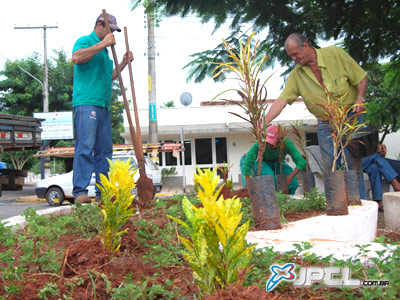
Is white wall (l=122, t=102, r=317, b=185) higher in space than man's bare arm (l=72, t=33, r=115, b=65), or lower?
higher

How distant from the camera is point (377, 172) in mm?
6801

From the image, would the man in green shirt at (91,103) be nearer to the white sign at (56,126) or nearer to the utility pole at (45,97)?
the utility pole at (45,97)

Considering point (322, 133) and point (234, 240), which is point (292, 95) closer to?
point (322, 133)

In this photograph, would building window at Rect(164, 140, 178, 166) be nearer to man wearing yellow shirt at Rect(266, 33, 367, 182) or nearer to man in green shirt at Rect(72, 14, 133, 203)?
man in green shirt at Rect(72, 14, 133, 203)

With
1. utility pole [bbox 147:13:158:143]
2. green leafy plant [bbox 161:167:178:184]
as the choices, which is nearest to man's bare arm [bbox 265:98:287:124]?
utility pole [bbox 147:13:158:143]

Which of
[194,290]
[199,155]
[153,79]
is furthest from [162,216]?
[199,155]

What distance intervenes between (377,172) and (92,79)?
474 cm

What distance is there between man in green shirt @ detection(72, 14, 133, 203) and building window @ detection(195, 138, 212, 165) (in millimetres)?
21334

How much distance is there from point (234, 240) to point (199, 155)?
80.3 feet

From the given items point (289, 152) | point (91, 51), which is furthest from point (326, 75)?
point (91, 51)

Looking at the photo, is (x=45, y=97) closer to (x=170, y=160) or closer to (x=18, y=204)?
(x=170, y=160)

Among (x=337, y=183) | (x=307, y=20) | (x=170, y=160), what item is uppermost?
(x=307, y=20)

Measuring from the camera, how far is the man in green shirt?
404 centimetres

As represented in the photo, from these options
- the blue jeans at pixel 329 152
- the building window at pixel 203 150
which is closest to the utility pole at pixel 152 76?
the building window at pixel 203 150
